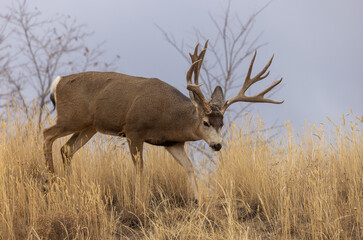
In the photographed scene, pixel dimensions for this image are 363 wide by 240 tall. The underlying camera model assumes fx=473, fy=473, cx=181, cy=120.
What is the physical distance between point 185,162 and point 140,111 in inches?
36.0

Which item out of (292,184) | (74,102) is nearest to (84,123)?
(74,102)

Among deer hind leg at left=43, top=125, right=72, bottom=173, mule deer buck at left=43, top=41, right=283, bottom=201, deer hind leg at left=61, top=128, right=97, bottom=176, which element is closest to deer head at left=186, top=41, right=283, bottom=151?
mule deer buck at left=43, top=41, right=283, bottom=201

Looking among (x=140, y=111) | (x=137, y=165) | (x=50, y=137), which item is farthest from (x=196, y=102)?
(x=50, y=137)

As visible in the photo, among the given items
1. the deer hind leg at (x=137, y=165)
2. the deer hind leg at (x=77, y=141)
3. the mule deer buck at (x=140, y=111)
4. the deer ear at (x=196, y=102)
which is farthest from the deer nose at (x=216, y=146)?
the deer hind leg at (x=77, y=141)

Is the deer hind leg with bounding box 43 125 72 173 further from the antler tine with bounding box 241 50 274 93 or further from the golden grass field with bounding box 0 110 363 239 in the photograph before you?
the antler tine with bounding box 241 50 274 93

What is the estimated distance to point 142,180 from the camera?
605 cm

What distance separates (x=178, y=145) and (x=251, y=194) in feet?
3.84

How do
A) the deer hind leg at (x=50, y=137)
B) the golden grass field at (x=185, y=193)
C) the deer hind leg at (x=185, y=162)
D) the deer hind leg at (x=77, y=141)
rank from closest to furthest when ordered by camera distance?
1. the golden grass field at (x=185, y=193)
2. the deer hind leg at (x=185, y=162)
3. the deer hind leg at (x=50, y=137)
4. the deer hind leg at (x=77, y=141)

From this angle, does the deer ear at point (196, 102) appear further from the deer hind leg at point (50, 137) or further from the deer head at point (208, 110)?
the deer hind leg at point (50, 137)

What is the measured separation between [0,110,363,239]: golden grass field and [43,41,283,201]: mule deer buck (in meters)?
0.41

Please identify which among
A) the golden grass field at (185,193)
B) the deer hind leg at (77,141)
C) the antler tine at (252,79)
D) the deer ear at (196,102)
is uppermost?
the antler tine at (252,79)

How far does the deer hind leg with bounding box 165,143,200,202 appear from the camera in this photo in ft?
20.7

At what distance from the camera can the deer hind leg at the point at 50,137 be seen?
22.2ft

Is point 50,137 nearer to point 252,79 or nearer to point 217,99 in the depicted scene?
point 217,99
